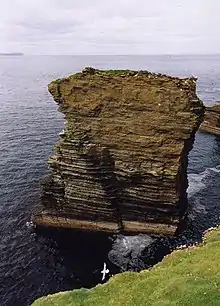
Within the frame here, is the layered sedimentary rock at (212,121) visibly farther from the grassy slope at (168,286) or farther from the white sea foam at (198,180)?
the grassy slope at (168,286)

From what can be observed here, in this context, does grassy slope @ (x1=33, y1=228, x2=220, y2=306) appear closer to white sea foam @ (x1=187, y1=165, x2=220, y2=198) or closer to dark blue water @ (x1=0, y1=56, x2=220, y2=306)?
dark blue water @ (x1=0, y1=56, x2=220, y2=306)

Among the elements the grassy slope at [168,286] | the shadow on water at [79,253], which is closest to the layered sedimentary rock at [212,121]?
the shadow on water at [79,253]

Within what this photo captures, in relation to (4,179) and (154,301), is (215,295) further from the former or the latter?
(4,179)

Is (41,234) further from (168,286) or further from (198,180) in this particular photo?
(198,180)

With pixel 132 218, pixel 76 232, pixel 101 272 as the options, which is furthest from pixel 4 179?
pixel 101 272

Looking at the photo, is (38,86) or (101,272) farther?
(38,86)

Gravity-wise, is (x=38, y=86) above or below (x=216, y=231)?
below

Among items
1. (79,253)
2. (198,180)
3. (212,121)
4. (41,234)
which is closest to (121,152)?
(79,253)
